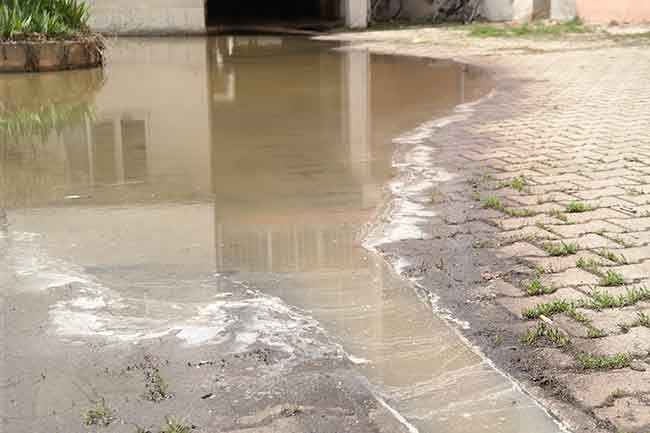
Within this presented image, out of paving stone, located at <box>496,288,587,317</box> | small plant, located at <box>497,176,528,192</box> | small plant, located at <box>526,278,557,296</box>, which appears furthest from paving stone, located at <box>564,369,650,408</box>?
small plant, located at <box>497,176,528,192</box>

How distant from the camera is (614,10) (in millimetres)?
19656

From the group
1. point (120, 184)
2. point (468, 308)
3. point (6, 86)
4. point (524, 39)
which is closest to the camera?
point (468, 308)

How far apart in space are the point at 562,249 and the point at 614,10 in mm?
16739

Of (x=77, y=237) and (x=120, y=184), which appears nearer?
(x=77, y=237)

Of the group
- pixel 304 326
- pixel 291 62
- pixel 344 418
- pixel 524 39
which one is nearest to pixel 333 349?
pixel 304 326

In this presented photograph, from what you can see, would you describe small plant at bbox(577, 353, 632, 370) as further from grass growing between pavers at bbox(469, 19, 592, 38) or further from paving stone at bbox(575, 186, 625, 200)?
grass growing between pavers at bbox(469, 19, 592, 38)

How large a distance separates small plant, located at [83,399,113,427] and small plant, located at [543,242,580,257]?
7.46 feet

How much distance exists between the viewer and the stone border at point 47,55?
1286cm

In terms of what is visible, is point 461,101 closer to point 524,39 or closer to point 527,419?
point 527,419

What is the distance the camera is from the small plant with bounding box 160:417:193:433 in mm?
2697

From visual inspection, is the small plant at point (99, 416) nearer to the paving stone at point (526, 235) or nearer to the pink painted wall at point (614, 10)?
the paving stone at point (526, 235)

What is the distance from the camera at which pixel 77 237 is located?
4.68m

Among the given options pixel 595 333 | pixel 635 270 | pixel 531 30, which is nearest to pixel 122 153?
pixel 635 270

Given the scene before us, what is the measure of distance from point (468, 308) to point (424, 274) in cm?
45
